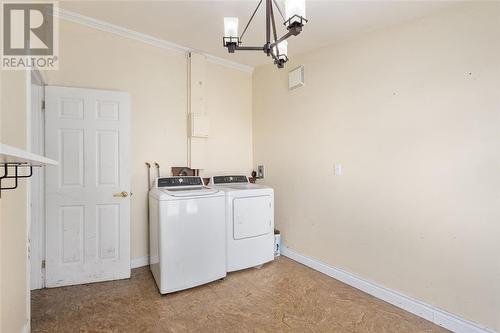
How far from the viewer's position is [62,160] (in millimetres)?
2484

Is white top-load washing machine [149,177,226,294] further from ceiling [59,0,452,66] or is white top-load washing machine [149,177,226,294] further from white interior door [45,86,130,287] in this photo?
ceiling [59,0,452,66]

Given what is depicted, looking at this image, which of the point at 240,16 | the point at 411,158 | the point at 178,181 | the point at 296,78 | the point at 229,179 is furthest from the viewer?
the point at 229,179

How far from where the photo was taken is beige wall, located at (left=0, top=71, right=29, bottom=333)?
1.28 m

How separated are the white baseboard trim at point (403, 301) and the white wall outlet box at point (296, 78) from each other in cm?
212

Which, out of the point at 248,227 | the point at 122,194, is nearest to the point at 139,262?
the point at 122,194

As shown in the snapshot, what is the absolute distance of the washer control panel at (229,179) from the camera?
330cm

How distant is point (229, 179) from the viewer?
11.1ft

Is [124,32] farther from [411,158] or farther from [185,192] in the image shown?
[411,158]

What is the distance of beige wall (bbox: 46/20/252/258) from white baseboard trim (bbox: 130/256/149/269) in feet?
0.17

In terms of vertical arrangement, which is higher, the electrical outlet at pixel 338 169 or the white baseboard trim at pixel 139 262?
the electrical outlet at pixel 338 169

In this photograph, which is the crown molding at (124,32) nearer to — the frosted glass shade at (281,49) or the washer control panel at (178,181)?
the washer control panel at (178,181)

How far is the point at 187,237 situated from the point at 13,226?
1300 mm

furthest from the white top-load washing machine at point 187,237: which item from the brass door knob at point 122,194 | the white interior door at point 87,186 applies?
the white interior door at point 87,186

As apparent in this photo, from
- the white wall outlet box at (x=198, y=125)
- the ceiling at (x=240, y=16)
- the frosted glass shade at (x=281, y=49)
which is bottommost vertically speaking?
the white wall outlet box at (x=198, y=125)
